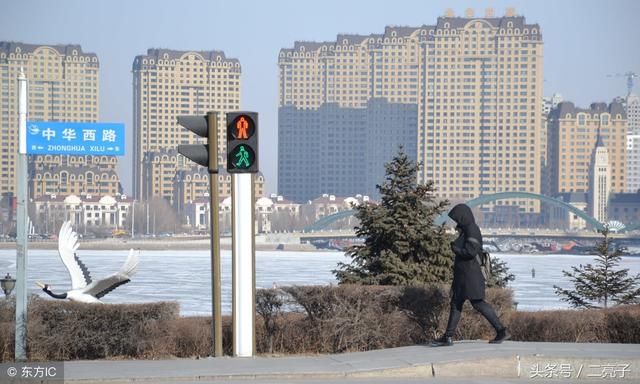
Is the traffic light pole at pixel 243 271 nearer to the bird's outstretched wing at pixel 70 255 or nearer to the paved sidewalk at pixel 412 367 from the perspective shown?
the paved sidewalk at pixel 412 367

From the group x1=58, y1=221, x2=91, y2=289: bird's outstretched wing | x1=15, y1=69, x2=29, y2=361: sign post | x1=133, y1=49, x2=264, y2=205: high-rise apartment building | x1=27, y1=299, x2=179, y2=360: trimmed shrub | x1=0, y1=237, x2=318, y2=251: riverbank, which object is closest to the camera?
x1=15, y1=69, x2=29, y2=361: sign post

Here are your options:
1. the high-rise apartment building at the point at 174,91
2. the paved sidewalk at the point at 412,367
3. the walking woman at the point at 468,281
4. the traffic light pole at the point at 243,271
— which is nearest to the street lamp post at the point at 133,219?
the high-rise apartment building at the point at 174,91

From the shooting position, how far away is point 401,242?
14.5 meters

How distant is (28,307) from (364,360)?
3157 millimetres

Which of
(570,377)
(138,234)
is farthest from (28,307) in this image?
(138,234)

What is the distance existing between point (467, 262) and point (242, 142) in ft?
7.21

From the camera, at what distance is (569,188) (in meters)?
190

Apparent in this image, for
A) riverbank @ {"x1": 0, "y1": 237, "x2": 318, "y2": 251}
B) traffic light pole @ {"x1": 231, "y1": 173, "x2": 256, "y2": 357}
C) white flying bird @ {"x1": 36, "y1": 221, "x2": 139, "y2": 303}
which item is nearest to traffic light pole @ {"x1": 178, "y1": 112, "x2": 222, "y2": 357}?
traffic light pole @ {"x1": 231, "y1": 173, "x2": 256, "y2": 357}

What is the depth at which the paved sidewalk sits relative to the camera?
9.45 metres

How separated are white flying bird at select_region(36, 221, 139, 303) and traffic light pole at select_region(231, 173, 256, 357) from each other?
3863 mm

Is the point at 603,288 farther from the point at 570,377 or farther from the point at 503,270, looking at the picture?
the point at 570,377

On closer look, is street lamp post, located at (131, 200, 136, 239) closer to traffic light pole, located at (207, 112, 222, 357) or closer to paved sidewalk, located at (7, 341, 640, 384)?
traffic light pole, located at (207, 112, 222, 357)

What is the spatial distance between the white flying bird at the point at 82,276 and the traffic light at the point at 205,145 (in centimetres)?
391

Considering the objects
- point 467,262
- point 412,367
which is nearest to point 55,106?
point 467,262
